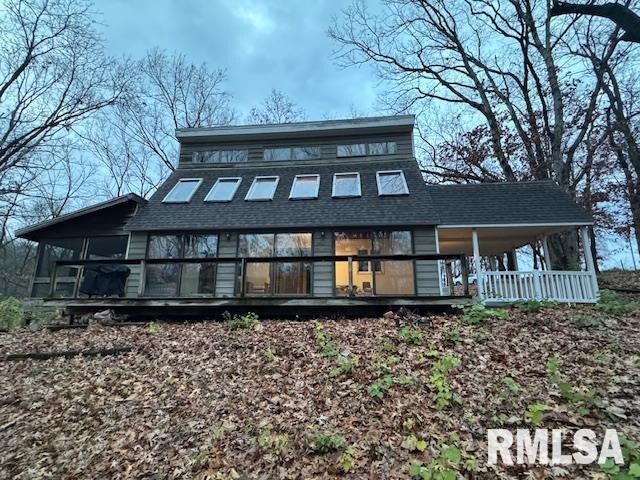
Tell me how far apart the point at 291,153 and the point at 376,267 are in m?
6.15

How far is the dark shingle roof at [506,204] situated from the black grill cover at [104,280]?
8881 millimetres

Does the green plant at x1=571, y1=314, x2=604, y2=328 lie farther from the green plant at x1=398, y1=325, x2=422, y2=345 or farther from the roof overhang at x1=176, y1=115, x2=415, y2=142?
the roof overhang at x1=176, y1=115, x2=415, y2=142

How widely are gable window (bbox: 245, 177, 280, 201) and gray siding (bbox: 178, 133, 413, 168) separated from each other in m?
1.15

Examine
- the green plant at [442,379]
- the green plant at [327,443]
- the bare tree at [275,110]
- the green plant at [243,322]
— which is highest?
the bare tree at [275,110]

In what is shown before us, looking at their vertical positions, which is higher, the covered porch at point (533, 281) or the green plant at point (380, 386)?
the covered porch at point (533, 281)

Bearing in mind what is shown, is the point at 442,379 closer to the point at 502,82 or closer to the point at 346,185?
the point at 346,185

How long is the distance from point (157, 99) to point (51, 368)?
18.6 m

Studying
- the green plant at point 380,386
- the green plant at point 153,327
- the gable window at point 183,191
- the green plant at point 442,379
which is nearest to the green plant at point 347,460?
the green plant at point 380,386

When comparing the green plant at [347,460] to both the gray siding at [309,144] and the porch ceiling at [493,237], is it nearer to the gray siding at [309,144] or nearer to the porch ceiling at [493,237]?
the porch ceiling at [493,237]

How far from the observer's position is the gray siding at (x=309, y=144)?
12.2 metres

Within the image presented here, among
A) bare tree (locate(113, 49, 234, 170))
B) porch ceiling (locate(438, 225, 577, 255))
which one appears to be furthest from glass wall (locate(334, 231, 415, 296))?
bare tree (locate(113, 49, 234, 170))

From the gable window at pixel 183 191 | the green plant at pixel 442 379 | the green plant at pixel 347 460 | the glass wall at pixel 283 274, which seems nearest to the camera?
the green plant at pixel 347 460

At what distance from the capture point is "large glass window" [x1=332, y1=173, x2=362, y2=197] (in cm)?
1063

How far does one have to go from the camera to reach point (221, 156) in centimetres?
1299
